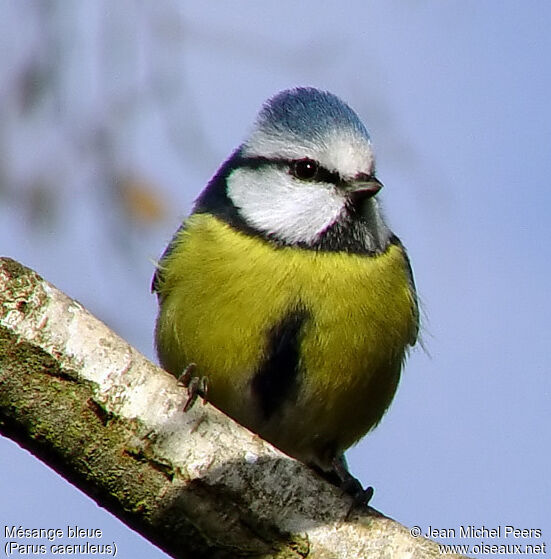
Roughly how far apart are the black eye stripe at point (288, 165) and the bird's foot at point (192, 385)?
0.73m

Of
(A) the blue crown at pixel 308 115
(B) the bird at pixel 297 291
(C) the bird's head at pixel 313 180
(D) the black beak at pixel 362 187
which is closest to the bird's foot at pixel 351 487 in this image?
(B) the bird at pixel 297 291

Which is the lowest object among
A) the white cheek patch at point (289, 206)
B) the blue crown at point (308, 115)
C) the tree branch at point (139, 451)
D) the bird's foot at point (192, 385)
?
the tree branch at point (139, 451)

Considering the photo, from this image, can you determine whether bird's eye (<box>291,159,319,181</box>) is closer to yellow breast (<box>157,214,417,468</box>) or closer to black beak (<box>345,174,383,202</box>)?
black beak (<box>345,174,383,202</box>)

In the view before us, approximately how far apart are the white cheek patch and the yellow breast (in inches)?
2.6

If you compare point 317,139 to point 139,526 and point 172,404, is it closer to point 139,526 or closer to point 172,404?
point 172,404

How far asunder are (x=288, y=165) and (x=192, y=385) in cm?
95

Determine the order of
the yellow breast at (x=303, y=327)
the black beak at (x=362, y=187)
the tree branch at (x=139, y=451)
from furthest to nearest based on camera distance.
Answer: the black beak at (x=362, y=187) < the yellow breast at (x=303, y=327) < the tree branch at (x=139, y=451)

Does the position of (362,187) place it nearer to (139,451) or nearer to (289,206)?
(289,206)

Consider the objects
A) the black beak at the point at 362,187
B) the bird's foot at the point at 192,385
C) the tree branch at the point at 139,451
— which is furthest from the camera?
the black beak at the point at 362,187

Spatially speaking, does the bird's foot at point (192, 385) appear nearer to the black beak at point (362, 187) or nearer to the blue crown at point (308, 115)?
the black beak at point (362, 187)

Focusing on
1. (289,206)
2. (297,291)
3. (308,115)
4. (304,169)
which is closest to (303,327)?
(297,291)

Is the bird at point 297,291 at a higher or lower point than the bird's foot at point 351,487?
higher

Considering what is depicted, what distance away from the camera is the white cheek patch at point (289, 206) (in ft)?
9.76

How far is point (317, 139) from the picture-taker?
3002 millimetres
